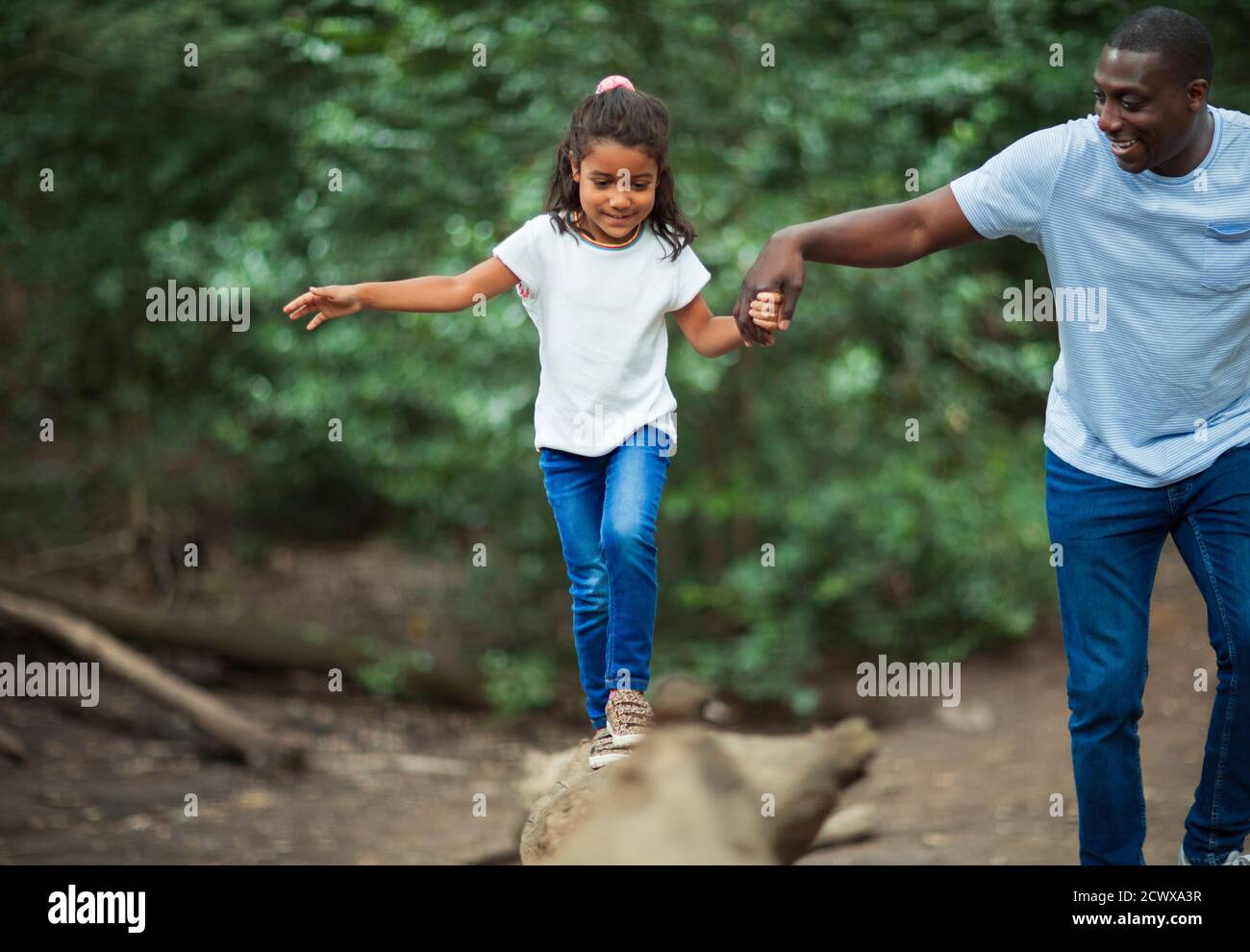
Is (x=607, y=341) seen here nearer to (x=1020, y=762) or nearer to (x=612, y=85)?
(x=612, y=85)

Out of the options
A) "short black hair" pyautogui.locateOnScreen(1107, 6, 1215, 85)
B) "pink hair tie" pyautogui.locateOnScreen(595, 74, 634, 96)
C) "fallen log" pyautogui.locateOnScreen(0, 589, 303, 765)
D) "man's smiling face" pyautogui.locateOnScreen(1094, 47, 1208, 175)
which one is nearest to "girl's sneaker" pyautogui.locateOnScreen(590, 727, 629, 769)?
"pink hair tie" pyautogui.locateOnScreen(595, 74, 634, 96)

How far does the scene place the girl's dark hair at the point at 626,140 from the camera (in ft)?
10.3

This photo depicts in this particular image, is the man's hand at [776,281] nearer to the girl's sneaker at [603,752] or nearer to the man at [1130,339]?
the man at [1130,339]

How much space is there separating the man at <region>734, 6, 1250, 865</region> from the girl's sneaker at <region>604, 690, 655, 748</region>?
0.98 metres

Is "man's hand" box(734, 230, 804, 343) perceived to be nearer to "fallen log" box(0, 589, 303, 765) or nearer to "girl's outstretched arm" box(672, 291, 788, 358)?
"girl's outstretched arm" box(672, 291, 788, 358)

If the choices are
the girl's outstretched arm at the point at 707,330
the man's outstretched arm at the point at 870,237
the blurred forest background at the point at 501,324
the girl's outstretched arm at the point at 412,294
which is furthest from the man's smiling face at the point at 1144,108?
the blurred forest background at the point at 501,324

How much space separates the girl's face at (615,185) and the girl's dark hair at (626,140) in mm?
19

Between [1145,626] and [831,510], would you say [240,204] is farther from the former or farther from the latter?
[1145,626]

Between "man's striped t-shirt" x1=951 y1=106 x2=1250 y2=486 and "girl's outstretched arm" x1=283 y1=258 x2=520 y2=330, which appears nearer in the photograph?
"man's striped t-shirt" x1=951 y1=106 x2=1250 y2=486

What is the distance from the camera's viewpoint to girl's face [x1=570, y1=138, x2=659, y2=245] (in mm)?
3141

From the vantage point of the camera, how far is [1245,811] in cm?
311

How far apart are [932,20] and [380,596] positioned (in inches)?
239

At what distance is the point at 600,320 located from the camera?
3.30 metres

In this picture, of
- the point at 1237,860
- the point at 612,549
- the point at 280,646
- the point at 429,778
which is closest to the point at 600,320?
the point at 612,549
